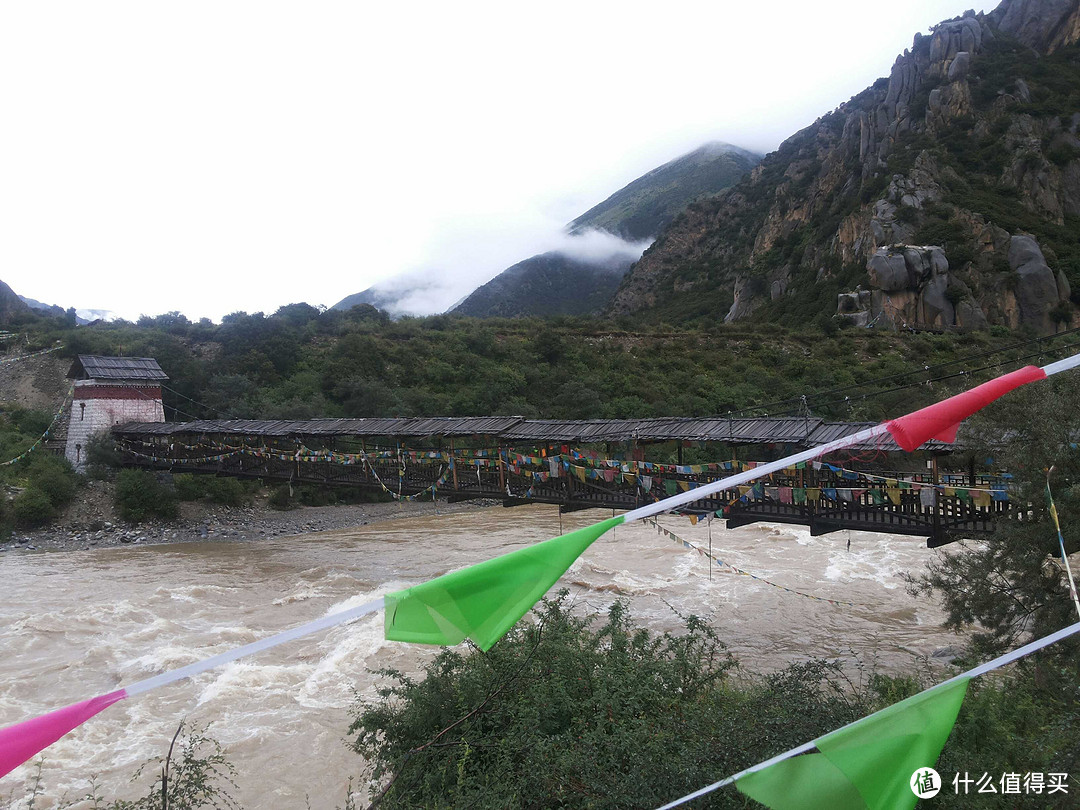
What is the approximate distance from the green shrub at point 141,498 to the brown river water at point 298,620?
7.61ft

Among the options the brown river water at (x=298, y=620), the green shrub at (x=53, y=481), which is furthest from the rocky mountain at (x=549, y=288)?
the brown river water at (x=298, y=620)

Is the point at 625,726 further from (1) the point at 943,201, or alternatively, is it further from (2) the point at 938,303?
(1) the point at 943,201

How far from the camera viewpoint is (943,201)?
39.3m

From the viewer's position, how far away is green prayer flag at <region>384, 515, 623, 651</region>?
2.19 m

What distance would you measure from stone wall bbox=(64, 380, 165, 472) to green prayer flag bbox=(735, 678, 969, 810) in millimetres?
23213

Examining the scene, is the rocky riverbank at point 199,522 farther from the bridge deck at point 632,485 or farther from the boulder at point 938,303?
the boulder at point 938,303

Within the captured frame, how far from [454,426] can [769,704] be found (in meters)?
10.6

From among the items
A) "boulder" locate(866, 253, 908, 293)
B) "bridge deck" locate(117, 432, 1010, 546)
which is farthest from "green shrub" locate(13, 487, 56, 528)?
"boulder" locate(866, 253, 908, 293)

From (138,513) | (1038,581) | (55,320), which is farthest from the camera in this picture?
(55,320)

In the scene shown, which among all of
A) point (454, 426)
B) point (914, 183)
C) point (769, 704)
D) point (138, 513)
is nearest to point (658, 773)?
point (769, 704)

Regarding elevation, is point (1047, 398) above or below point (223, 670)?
above

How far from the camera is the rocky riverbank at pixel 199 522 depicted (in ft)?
53.5

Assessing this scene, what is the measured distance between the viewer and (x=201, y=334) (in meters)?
31.5

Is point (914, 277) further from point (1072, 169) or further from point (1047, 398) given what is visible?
point (1047, 398)
